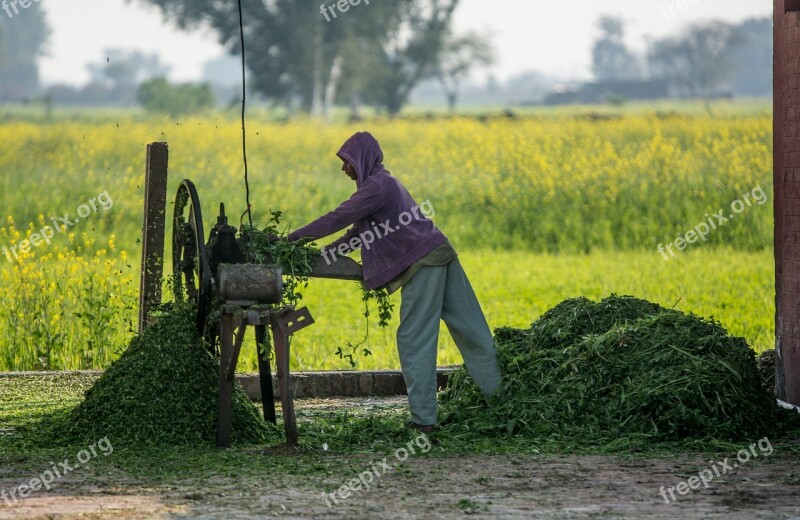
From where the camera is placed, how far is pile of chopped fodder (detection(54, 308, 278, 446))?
269 inches

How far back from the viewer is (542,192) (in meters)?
20.5

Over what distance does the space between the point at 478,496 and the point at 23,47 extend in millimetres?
120731

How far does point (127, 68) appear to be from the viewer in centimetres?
13750

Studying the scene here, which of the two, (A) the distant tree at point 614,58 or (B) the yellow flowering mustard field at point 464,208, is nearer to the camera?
(B) the yellow flowering mustard field at point 464,208

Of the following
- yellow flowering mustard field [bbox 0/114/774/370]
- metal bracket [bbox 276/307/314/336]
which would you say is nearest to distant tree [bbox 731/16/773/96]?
yellow flowering mustard field [bbox 0/114/774/370]

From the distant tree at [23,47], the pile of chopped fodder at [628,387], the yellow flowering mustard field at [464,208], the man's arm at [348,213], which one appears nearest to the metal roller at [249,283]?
the man's arm at [348,213]

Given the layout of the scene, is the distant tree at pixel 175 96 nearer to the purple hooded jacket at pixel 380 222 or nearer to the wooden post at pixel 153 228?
the wooden post at pixel 153 228

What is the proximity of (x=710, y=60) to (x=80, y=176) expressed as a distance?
262 feet

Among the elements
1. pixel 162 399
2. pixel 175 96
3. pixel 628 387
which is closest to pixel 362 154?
pixel 162 399

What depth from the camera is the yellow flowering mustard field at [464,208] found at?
10.6 meters

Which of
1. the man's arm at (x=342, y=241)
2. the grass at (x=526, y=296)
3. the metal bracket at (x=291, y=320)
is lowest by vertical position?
the grass at (x=526, y=296)

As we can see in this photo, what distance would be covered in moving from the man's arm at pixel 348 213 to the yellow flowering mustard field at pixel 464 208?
9.90 ft

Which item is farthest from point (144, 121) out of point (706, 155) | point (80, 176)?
point (706, 155)

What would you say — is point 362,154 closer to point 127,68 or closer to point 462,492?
point 462,492
